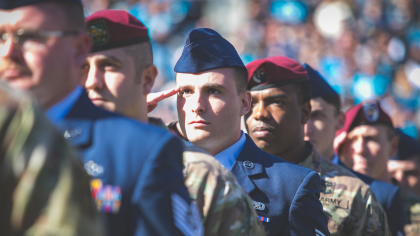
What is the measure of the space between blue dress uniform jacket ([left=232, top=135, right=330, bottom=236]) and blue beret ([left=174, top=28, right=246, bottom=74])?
509 mm

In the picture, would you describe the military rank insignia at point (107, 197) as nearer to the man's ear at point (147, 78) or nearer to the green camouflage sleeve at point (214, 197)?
the green camouflage sleeve at point (214, 197)

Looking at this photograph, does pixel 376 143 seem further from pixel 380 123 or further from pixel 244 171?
pixel 244 171

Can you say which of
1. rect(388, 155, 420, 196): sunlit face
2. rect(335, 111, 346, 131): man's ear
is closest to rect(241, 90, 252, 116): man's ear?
rect(335, 111, 346, 131): man's ear

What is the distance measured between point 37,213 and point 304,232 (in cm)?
197

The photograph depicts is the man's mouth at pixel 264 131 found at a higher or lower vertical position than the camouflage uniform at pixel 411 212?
higher

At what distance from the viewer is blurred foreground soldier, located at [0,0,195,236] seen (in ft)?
5.23

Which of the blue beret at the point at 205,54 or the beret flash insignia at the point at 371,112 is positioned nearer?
the blue beret at the point at 205,54

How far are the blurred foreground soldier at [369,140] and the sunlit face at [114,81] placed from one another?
3036mm

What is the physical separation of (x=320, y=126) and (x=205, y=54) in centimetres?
185

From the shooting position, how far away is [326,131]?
4.59 meters

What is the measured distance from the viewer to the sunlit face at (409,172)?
6023 millimetres

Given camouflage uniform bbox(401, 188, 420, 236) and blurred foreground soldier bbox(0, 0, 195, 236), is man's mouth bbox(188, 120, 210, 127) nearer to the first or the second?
blurred foreground soldier bbox(0, 0, 195, 236)

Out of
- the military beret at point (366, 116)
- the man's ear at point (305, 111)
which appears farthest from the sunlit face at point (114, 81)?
the military beret at point (366, 116)

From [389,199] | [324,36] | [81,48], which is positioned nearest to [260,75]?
[389,199]
